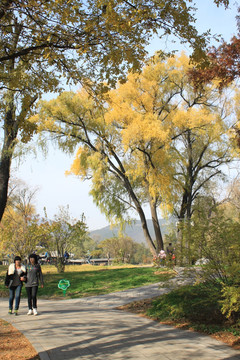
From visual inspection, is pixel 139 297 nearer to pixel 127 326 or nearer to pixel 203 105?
pixel 127 326

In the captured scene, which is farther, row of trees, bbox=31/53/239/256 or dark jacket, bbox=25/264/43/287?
row of trees, bbox=31/53/239/256

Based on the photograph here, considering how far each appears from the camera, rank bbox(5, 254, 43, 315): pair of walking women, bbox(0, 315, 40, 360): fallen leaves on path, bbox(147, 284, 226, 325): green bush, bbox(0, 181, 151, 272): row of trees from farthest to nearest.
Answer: bbox(0, 181, 151, 272): row of trees, bbox(5, 254, 43, 315): pair of walking women, bbox(147, 284, 226, 325): green bush, bbox(0, 315, 40, 360): fallen leaves on path

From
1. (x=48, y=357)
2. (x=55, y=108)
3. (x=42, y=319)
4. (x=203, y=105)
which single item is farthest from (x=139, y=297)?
(x=203, y=105)

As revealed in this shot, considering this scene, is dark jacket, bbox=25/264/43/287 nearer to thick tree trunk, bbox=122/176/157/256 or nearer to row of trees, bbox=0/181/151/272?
row of trees, bbox=0/181/151/272

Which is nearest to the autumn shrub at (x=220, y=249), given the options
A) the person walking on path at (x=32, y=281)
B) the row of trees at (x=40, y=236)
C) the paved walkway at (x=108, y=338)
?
the paved walkway at (x=108, y=338)

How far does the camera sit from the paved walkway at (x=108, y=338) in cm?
544

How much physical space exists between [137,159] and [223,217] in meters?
14.8

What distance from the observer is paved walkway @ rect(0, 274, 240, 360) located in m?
5.44

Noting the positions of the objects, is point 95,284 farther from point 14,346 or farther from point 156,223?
point 14,346

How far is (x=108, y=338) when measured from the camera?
6.39 meters

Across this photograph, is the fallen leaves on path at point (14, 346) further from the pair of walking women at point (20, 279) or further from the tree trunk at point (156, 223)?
the tree trunk at point (156, 223)

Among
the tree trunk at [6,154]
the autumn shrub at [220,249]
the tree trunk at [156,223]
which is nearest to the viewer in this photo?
the autumn shrub at [220,249]

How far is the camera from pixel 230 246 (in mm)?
6746

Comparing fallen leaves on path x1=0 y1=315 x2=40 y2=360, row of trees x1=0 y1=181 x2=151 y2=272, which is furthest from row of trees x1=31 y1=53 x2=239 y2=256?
fallen leaves on path x1=0 y1=315 x2=40 y2=360
